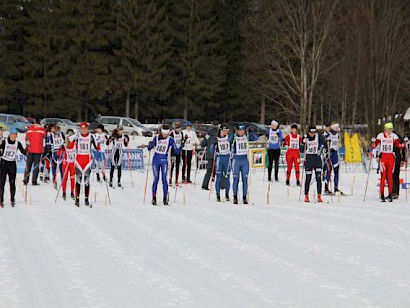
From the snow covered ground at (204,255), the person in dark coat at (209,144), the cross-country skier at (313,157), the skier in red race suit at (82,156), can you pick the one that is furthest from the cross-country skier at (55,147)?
the cross-country skier at (313,157)

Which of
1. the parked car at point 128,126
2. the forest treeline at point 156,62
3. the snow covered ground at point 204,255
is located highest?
the forest treeline at point 156,62

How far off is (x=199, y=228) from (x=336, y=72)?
36657 mm

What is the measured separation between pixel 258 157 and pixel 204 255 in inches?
723

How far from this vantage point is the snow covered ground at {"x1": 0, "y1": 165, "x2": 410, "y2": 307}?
6.88 metres

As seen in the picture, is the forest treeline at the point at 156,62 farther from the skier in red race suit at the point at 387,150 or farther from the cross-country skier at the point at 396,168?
the skier in red race suit at the point at 387,150

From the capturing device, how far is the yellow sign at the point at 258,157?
2714 centimetres

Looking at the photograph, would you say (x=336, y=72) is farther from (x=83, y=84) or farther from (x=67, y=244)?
(x=67, y=244)

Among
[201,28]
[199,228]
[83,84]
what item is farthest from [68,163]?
[201,28]

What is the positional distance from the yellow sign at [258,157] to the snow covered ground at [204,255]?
39.4 feet

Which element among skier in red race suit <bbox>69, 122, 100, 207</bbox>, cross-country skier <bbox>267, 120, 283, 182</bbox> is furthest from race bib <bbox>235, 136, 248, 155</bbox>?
cross-country skier <bbox>267, 120, 283, 182</bbox>

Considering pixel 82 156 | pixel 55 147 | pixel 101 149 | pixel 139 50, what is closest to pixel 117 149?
pixel 101 149

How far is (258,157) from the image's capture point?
89.5ft

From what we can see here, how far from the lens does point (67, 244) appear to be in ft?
32.1

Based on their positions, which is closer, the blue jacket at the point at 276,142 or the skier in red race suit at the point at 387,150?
the skier in red race suit at the point at 387,150
